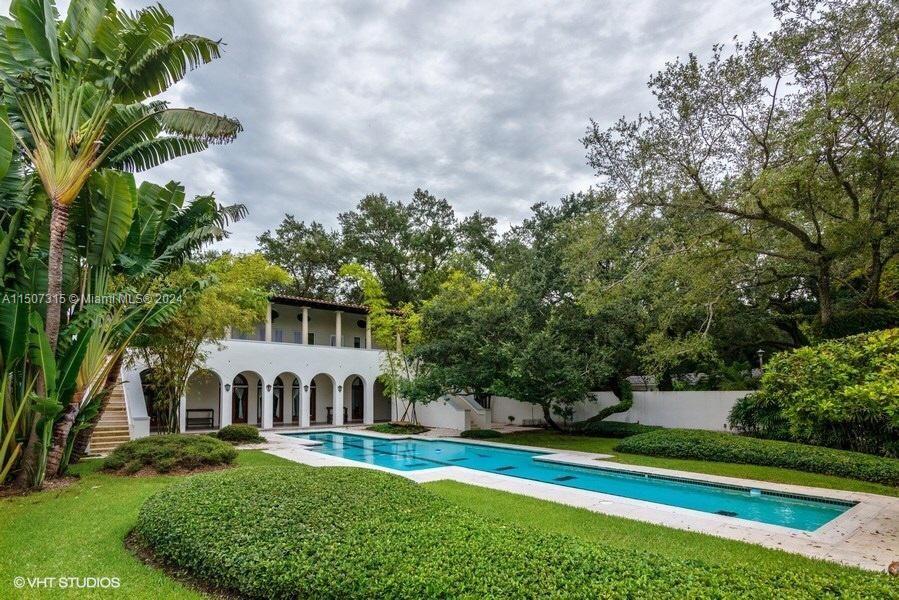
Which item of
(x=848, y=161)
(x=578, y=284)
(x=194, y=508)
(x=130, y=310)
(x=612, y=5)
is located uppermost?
(x=612, y=5)

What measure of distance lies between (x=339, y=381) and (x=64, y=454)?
16.3 metres

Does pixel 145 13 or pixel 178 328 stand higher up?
pixel 145 13

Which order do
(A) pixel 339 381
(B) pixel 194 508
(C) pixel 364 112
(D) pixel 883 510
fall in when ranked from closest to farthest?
(B) pixel 194 508, (D) pixel 883 510, (C) pixel 364 112, (A) pixel 339 381

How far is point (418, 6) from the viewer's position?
1112 cm

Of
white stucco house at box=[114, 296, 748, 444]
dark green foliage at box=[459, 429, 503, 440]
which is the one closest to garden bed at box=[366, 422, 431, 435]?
white stucco house at box=[114, 296, 748, 444]

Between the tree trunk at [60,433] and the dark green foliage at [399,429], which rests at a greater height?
the tree trunk at [60,433]

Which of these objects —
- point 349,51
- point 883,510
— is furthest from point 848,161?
point 349,51

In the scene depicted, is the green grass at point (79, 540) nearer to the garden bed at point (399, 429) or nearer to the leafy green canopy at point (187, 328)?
the leafy green canopy at point (187, 328)

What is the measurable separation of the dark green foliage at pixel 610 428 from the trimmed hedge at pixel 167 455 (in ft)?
47.4

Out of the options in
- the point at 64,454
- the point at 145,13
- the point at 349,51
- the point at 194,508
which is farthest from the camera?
the point at 349,51

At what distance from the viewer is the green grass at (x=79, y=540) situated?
15.8 feet

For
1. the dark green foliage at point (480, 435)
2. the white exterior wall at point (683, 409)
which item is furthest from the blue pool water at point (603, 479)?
the white exterior wall at point (683, 409)

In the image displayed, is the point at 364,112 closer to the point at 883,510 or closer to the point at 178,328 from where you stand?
the point at 178,328

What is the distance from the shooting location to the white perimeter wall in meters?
19.0
